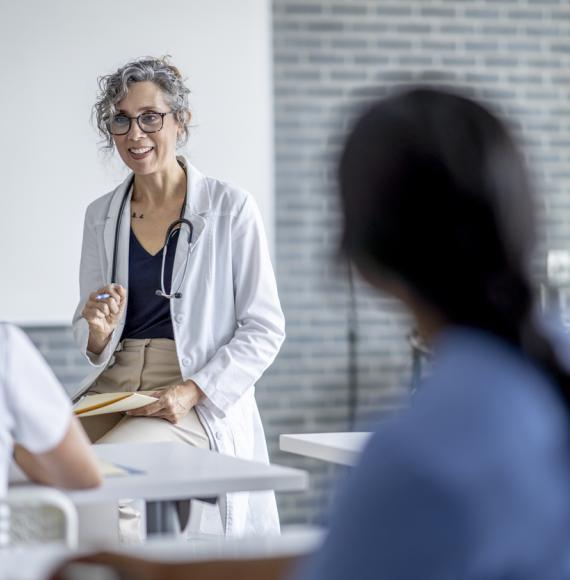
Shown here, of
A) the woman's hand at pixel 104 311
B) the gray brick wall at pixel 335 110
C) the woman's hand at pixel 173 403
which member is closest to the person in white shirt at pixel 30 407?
the woman's hand at pixel 173 403

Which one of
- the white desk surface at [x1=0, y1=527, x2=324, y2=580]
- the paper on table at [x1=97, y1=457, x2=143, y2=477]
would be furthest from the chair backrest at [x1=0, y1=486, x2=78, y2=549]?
the paper on table at [x1=97, y1=457, x2=143, y2=477]

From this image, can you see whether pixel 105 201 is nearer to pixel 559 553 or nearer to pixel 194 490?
pixel 194 490

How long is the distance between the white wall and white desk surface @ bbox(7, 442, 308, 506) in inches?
93.6

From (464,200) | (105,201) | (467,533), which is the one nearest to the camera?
(467,533)

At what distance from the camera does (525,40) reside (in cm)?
570

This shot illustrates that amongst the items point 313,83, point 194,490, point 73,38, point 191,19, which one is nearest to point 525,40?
point 313,83

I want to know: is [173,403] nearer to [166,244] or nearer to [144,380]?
[144,380]

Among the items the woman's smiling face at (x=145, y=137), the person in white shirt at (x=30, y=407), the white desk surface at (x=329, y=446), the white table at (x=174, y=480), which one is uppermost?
the woman's smiling face at (x=145, y=137)

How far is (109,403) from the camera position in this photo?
2.86m

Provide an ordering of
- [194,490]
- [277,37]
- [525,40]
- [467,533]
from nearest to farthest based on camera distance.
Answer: [467,533] < [194,490] < [277,37] < [525,40]

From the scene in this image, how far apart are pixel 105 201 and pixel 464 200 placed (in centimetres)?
277

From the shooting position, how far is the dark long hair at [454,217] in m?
0.96

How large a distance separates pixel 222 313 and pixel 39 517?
1669mm

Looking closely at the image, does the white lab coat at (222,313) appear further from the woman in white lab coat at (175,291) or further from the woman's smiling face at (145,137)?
the woman's smiling face at (145,137)
